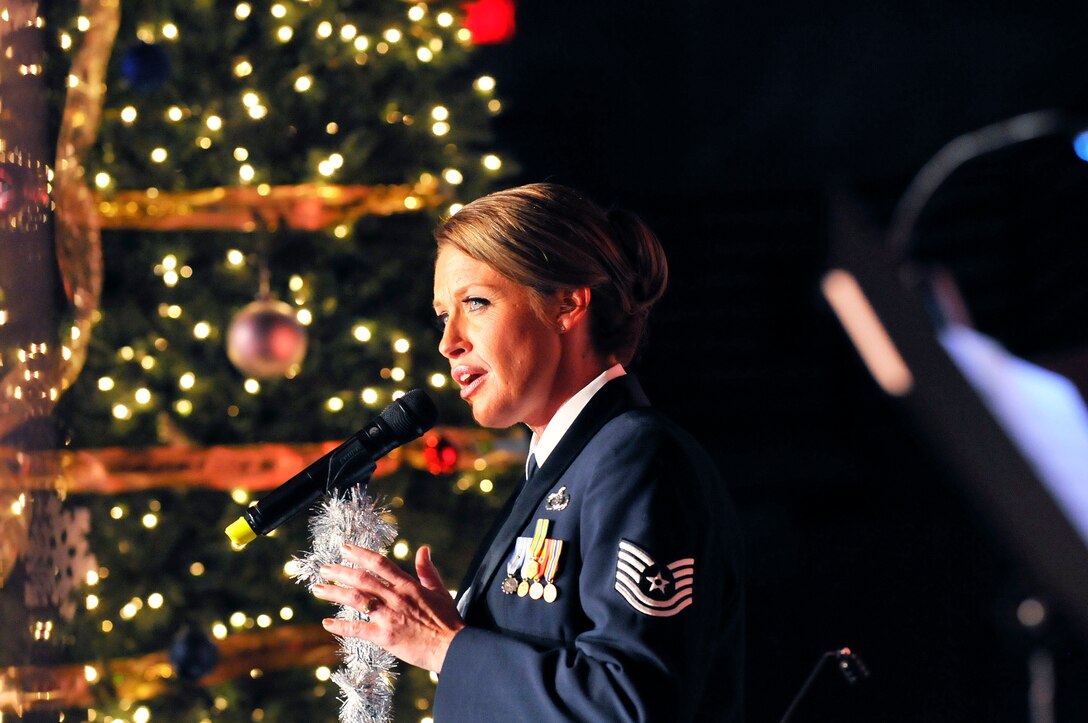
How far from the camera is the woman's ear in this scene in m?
1.54

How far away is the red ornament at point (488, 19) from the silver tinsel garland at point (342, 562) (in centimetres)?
271

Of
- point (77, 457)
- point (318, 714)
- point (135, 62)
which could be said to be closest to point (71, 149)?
point (135, 62)

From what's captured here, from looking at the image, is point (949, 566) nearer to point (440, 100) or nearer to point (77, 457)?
point (440, 100)

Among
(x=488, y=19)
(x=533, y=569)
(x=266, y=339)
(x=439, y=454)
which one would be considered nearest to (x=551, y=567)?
(x=533, y=569)

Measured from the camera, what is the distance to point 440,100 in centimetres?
362

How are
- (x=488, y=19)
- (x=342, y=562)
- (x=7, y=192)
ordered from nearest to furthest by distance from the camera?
(x=342, y=562), (x=7, y=192), (x=488, y=19)

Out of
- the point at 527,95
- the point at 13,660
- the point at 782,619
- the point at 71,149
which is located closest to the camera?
the point at 13,660

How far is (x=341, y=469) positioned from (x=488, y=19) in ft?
9.09

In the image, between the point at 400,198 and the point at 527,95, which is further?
the point at 527,95

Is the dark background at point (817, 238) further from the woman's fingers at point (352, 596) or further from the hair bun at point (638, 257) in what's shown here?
the woman's fingers at point (352, 596)

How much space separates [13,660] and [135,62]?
165 centimetres

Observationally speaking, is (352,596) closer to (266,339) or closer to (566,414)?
(566,414)

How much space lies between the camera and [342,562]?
56.8 inches

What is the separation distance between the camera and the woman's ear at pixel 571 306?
154 centimetres
